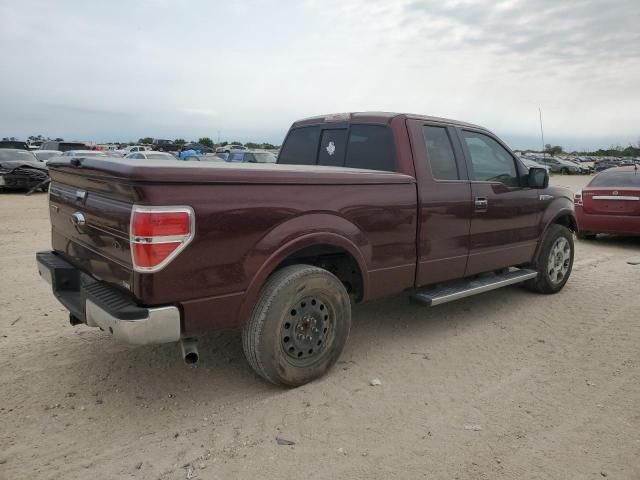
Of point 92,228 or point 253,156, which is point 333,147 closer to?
point 92,228

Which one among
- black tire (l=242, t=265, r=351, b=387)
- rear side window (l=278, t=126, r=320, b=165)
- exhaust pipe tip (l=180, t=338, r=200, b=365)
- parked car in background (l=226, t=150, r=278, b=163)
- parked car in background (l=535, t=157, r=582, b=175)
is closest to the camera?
exhaust pipe tip (l=180, t=338, r=200, b=365)

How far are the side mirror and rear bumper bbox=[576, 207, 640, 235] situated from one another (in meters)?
4.79

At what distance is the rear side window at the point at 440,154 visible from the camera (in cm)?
441

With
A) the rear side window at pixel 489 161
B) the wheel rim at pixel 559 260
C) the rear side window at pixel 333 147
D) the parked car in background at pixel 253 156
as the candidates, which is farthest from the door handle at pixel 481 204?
the parked car in background at pixel 253 156

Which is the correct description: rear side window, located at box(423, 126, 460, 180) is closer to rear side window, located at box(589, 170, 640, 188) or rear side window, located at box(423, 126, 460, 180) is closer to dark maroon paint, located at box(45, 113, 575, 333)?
dark maroon paint, located at box(45, 113, 575, 333)

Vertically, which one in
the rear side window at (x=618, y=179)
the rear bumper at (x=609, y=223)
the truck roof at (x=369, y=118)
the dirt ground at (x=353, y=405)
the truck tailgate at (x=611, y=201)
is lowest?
the dirt ground at (x=353, y=405)

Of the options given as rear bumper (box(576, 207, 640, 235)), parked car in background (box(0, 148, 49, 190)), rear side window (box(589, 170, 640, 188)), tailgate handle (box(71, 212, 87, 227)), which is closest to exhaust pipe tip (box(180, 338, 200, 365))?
tailgate handle (box(71, 212, 87, 227))

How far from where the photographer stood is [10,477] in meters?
2.58

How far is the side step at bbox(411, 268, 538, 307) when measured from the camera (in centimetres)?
429

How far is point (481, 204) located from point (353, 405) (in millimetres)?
2387

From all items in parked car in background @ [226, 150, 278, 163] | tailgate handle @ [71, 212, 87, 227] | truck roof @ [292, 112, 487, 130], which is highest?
parked car in background @ [226, 150, 278, 163]

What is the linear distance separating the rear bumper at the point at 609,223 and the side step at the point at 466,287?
4.69m

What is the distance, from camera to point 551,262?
5.88m

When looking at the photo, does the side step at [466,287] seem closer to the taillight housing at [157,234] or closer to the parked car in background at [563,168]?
the taillight housing at [157,234]
